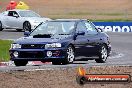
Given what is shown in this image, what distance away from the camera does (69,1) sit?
4092 inches

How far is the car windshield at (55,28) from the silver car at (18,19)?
17.2m

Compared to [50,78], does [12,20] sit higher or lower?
lower

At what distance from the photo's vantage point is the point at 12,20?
125ft

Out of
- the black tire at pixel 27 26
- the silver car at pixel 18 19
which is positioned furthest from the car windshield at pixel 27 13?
the black tire at pixel 27 26

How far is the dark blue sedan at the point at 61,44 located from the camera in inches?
696

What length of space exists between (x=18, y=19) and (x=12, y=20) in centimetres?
49

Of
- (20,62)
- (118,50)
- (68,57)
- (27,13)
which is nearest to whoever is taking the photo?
(68,57)

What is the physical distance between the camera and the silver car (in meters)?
36.8

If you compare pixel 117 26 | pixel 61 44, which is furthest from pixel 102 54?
pixel 117 26

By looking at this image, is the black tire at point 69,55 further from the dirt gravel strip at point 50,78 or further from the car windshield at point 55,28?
the dirt gravel strip at point 50,78

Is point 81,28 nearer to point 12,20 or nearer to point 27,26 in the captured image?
point 27,26

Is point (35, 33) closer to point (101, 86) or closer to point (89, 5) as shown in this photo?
point (101, 86)

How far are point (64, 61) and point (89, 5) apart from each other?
7957 cm

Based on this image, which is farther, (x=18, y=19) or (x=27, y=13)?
(x=27, y=13)
